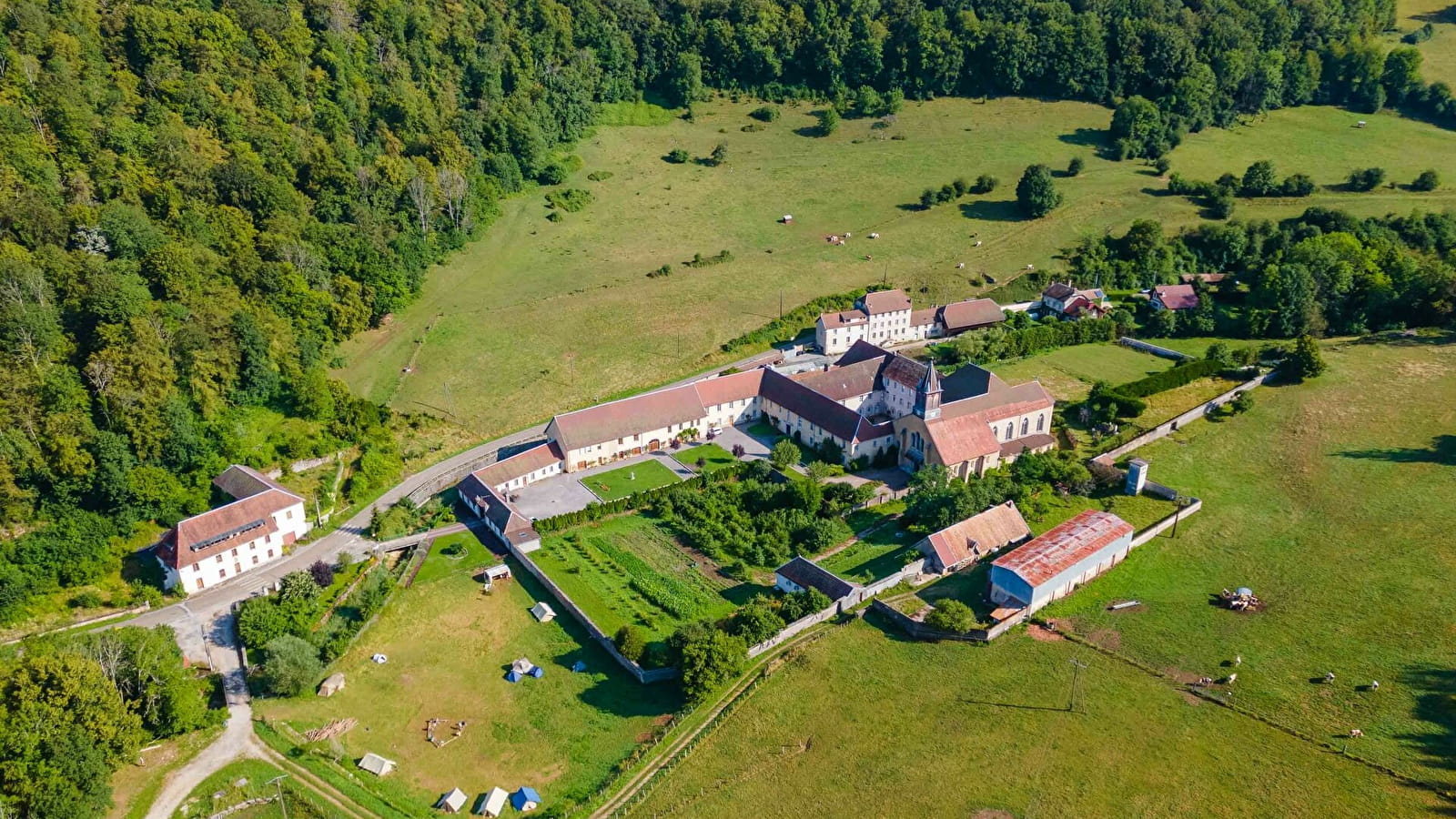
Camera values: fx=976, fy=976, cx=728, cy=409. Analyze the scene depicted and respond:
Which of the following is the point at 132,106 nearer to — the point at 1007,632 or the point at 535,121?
the point at 535,121

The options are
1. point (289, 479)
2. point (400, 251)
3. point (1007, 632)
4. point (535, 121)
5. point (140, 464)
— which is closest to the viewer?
point (1007, 632)

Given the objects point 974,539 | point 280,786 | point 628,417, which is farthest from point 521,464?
point 974,539

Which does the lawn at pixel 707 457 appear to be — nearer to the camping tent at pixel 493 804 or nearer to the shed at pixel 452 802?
the camping tent at pixel 493 804

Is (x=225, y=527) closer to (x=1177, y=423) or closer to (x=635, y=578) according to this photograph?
(x=635, y=578)

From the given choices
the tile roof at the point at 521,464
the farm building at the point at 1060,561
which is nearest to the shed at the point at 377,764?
the tile roof at the point at 521,464

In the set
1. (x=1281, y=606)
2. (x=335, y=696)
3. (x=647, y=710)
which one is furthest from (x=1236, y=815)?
(x=335, y=696)

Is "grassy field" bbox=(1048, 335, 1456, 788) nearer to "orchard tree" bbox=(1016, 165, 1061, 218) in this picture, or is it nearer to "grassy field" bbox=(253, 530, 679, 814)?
"grassy field" bbox=(253, 530, 679, 814)

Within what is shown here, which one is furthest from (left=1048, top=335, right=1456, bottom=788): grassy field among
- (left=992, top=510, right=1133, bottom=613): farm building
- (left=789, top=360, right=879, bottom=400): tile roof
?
(left=789, top=360, right=879, bottom=400): tile roof
